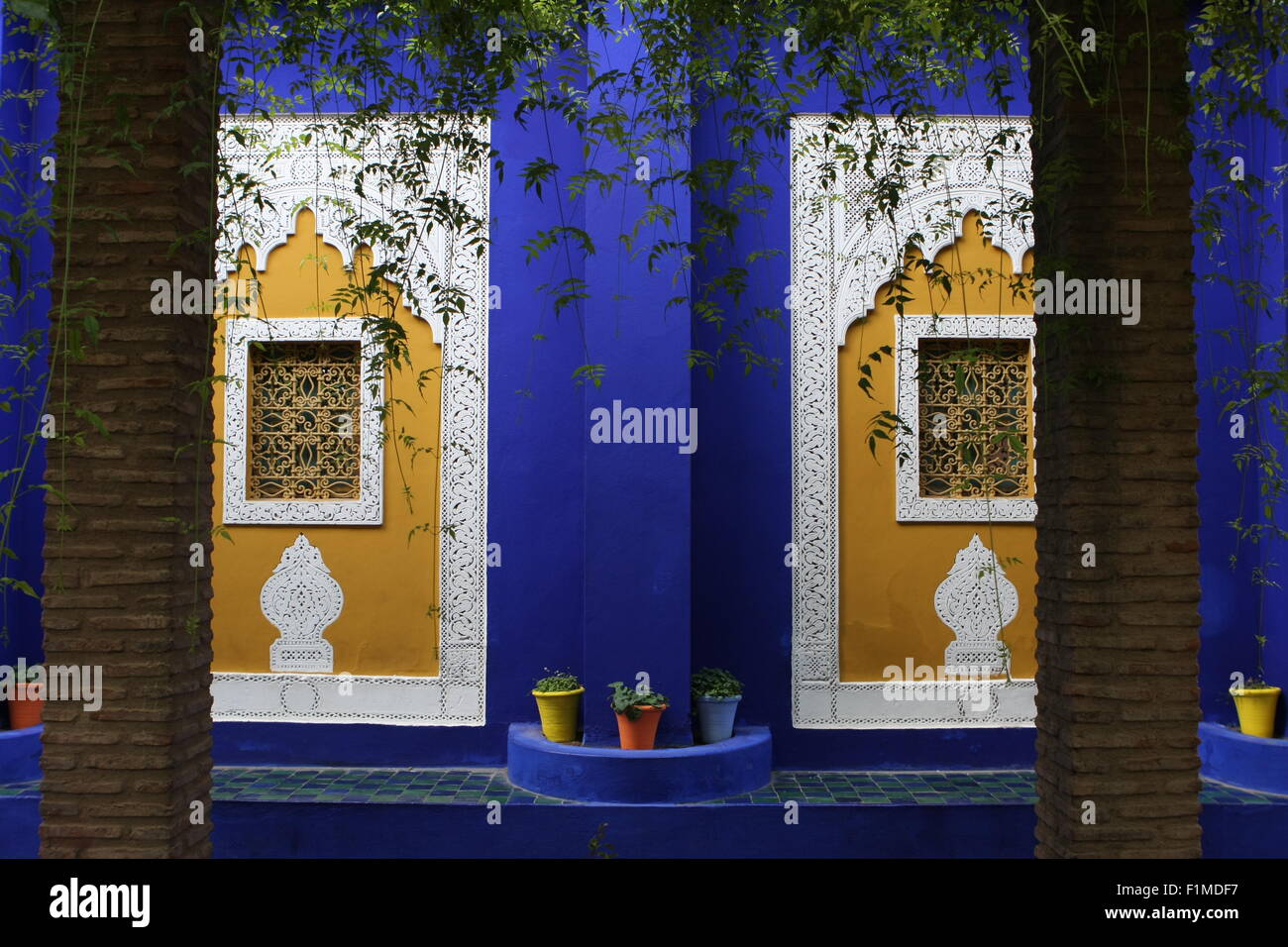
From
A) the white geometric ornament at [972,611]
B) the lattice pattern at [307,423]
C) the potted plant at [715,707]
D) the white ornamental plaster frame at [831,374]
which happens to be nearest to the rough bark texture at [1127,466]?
the potted plant at [715,707]

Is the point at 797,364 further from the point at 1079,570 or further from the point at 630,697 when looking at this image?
the point at 1079,570

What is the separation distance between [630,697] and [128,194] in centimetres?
302

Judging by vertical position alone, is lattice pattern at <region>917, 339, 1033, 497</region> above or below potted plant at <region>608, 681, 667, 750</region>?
above

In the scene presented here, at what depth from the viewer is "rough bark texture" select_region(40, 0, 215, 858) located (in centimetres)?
238

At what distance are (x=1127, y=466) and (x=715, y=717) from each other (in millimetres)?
2795

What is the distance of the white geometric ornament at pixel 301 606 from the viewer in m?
5.23

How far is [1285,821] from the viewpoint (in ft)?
14.3

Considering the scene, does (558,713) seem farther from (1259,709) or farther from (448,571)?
(1259,709)

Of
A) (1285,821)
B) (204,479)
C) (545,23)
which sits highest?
(545,23)

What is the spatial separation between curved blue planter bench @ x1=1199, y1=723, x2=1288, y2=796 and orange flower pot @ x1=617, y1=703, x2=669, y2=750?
260cm

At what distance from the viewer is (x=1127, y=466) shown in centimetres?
246

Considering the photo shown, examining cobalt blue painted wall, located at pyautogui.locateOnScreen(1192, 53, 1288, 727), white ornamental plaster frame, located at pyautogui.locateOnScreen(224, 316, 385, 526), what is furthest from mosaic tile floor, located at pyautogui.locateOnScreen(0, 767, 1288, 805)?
white ornamental plaster frame, located at pyautogui.locateOnScreen(224, 316, 385, 526)

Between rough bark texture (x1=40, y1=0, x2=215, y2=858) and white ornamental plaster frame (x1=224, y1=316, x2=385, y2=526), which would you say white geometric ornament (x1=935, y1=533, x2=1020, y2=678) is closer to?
white ornamental plaster frame (x1=224, y1=316, x2=385, y2=526)
